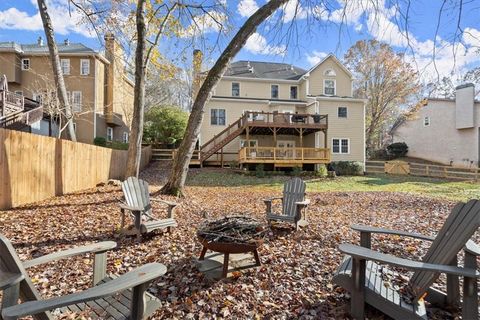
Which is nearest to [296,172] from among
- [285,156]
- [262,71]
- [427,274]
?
[285,156]

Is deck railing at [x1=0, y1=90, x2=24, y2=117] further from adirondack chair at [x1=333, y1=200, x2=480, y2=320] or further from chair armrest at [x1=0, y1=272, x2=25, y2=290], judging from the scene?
adirondack chair at [x1=333, y1=200, x2=480, y2=320]

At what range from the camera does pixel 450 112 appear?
28219mm

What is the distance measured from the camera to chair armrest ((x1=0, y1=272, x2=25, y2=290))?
1.74 meters

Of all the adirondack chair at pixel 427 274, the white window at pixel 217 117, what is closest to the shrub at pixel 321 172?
the white window at pixel 217 117

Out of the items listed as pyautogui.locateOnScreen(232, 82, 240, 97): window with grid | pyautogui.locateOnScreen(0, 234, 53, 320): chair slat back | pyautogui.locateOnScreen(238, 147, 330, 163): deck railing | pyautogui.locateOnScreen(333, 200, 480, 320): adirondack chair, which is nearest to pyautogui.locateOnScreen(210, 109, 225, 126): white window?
pyautogui.locateOnScreen(232, 82, 240, 97): window with grid

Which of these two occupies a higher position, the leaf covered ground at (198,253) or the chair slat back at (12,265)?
the chair slat back at (12,265)

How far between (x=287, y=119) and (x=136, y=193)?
16.6 m

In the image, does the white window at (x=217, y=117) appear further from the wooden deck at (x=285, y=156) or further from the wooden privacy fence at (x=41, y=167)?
the wooden privacy fence at (x=41, y=167)

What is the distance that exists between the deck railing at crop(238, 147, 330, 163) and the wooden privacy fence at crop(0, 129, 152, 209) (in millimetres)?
9838

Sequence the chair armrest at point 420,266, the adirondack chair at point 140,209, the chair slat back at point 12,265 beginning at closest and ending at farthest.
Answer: the chair slat back at point 12,265, the chair armrest at point 420,266, the adirondack chair at point 140,209

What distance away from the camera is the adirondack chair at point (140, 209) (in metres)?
4.77

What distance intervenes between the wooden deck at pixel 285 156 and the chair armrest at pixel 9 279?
56.3ft

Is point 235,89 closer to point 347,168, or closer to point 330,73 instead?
point 330,73

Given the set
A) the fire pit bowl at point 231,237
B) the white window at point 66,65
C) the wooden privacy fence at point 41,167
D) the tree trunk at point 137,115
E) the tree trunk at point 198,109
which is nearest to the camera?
the fire pit bowl at point 231,237
